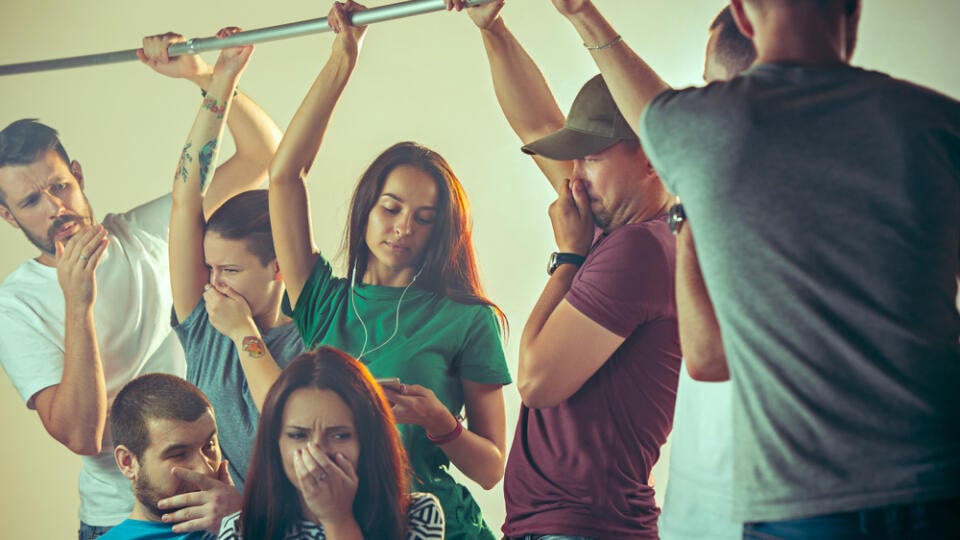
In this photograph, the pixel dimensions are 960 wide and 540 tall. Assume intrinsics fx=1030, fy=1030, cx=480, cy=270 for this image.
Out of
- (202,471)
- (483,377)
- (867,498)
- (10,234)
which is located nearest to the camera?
(867,498)

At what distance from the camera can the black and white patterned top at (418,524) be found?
75.9 inches

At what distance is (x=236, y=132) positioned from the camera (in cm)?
237

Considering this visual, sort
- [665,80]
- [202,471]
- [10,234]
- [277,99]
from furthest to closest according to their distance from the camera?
[10,234] → [277,99] → [202,471] → [665,80]

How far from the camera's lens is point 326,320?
82.6 inches

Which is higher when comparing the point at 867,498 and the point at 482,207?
the point at 482,207

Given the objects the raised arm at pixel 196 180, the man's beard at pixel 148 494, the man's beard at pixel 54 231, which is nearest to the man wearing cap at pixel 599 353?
the man's beard at pixel 148 494

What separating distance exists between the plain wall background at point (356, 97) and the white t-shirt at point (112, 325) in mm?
67

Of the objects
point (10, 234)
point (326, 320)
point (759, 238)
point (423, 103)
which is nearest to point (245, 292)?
point (326, 320)

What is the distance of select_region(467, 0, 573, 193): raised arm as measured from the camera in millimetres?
1942

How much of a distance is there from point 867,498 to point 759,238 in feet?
1.00

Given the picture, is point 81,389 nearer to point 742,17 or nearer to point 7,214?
point 7,214

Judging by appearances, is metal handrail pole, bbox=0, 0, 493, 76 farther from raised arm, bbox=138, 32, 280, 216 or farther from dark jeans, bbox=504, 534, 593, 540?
dark jeans, bbox=504, 534, 593, 540

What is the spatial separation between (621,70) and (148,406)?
127cm

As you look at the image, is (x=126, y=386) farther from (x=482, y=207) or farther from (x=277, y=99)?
(x=482, y=207)
